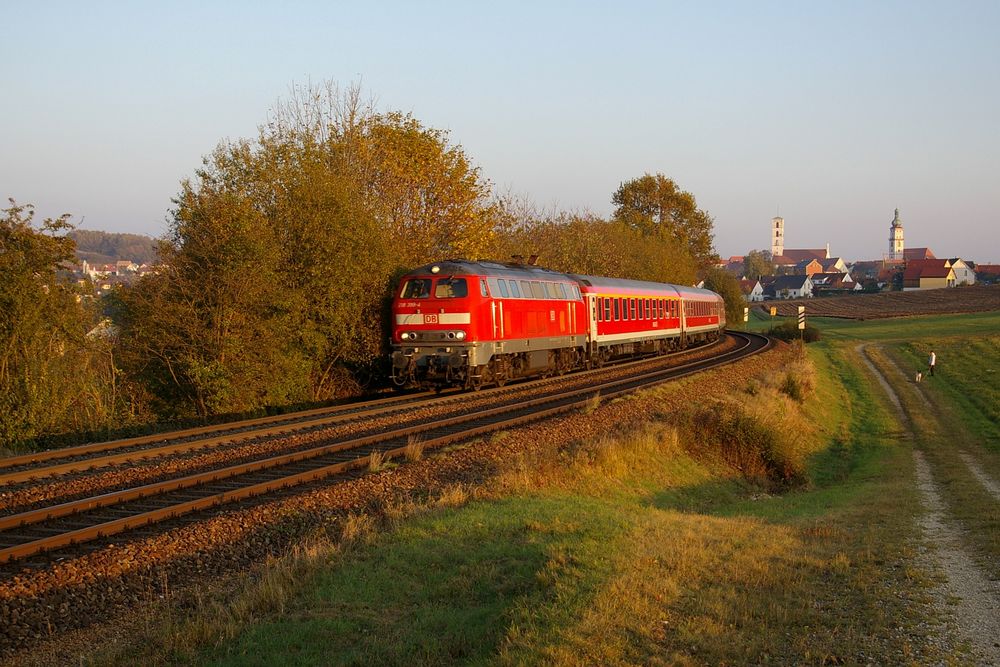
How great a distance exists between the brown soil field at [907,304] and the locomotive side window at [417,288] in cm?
6930

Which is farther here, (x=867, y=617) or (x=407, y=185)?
(x=407, y=185)

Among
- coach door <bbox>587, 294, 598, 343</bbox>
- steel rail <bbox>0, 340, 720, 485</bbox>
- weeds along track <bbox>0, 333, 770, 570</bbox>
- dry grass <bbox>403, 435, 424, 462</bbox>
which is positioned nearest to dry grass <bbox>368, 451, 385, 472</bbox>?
weeds along track <bbox>0, 333, 770, 570</bbox>

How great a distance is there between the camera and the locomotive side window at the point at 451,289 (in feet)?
73.3

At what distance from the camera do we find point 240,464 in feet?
42.5

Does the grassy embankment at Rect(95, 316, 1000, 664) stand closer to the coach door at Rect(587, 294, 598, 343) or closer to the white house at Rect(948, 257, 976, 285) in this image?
the coach door at Rect(587, 294, 598, 343)

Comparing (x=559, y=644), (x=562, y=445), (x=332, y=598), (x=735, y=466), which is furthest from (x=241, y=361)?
(x=559, y=644)

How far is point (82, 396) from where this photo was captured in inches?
695

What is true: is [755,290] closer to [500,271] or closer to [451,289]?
[500,271]

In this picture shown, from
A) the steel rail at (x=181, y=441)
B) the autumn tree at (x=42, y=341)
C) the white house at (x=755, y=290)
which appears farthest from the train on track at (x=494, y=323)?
the white house at (x=755, y=290)

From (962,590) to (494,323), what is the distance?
15.7 meters

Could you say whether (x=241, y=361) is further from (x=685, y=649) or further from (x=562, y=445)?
(x=685, y=649)

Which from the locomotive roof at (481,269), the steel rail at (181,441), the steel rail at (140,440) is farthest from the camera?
the locomotive roof at (481,269)

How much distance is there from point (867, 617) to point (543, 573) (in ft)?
9.08

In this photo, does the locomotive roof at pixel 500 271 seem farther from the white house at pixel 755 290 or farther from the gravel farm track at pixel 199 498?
the white house at pixel 755 290
